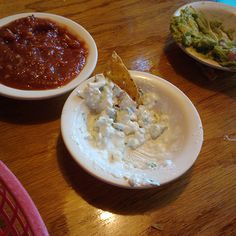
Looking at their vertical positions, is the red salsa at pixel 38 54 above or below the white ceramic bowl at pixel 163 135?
above

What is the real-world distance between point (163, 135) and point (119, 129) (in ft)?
0.52

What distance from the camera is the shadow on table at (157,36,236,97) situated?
4.70 feet

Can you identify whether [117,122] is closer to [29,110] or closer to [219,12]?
[29,110]

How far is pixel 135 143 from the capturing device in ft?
3.54

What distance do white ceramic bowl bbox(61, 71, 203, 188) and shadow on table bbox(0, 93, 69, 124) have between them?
138mm

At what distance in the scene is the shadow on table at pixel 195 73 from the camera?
143 centimetres

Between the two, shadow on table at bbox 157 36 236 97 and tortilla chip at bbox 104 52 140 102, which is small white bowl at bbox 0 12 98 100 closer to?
tortilla chip at bbox 104 52 140 102

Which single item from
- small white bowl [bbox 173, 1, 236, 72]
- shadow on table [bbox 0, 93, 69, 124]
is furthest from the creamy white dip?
small white bowl [bbox 173, 1, 236, 72]

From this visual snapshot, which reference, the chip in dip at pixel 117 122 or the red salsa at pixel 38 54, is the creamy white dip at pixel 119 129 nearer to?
the chip in dip at pixel 117 122

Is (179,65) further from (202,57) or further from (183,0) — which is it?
(183,0)

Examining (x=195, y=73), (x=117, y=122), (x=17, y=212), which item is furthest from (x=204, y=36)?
(x=17, y=212)

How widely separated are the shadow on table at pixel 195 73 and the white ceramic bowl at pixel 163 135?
0.25 metres

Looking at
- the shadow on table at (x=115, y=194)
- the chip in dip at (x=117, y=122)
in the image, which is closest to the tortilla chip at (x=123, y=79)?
the chip in dip at (x=117, y=122)

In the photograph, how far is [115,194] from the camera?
3.33ft
